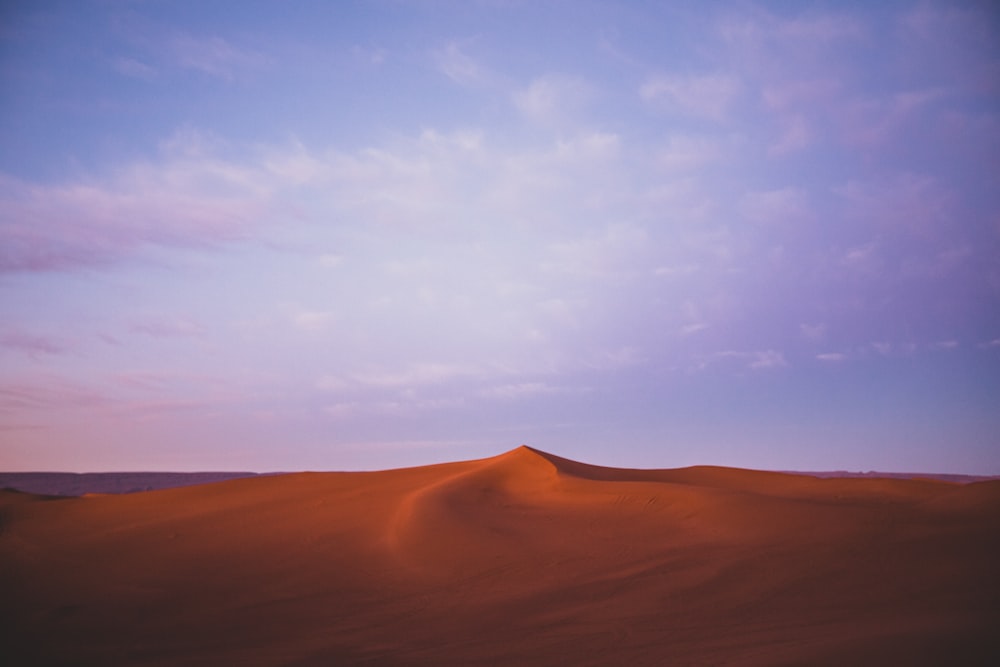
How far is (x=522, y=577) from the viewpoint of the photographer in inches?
400

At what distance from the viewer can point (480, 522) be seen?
42.7ft

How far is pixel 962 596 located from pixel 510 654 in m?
4.98

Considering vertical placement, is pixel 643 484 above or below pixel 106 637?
above

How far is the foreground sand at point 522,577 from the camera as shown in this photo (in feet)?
23.9

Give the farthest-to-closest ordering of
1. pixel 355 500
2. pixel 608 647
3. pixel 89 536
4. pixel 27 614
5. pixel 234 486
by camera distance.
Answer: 1. pixel 234 486
2. pixel 355 500
3. pixel 89 536
4. pixel 27 614
5. pixel 608 647

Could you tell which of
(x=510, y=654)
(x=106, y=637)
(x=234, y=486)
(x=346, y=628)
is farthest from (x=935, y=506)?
(x=234, y=486)

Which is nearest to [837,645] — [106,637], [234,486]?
[106,637]

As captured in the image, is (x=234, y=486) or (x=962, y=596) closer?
(x=962, y=596)

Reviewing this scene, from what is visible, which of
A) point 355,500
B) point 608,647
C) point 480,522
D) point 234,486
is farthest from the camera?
point 234,486

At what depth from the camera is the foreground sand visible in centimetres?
729

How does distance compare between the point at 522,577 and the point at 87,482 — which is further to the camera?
the point at 87,482

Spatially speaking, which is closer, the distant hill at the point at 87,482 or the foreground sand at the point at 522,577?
the foreground sand at the point at 522,577

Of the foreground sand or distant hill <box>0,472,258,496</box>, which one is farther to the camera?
distant hill <box>0,472,258,496</box>

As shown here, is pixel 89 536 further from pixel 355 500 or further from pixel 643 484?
pixel 643 484
